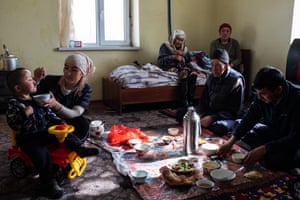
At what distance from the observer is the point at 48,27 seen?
377cm

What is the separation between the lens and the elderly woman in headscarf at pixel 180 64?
12.1 feet

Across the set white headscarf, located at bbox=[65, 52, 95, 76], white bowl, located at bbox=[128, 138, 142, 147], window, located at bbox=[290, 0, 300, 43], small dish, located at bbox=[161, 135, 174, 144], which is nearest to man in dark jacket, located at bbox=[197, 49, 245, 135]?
small dish, located at bbox=[161, 135, 174, 144]

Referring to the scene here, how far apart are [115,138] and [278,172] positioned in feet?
3.95

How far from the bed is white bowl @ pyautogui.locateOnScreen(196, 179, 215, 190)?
6.11 feet

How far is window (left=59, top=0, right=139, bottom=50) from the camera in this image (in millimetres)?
3916

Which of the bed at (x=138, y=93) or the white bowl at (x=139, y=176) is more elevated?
the bed at (x=138, y=93)

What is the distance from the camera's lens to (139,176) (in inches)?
68.3

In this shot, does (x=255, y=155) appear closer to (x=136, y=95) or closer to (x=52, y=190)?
(x=52, y=190)

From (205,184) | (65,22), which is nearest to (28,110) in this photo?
(205,184)

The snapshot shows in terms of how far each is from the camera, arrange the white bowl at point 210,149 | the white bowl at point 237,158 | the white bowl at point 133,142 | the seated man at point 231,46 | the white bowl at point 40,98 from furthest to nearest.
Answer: the seated man at point 231,46 < the white bowl at point 133,142 < the white bowl at point 210,149 < the white bowl at point 237,158 < the white bowl at point 40,98

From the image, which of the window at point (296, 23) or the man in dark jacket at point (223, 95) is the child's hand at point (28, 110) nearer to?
the man in dark jacket at point (223, 95)

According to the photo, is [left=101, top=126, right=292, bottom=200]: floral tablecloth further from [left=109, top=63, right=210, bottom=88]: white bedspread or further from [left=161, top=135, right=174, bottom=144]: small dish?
[left=109, top=63, right=210, bottom=88]: white bedspread

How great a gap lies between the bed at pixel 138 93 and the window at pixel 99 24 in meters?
0.66

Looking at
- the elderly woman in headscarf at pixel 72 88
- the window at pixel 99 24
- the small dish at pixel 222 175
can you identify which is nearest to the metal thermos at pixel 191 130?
the small dish at pixel 222 175
